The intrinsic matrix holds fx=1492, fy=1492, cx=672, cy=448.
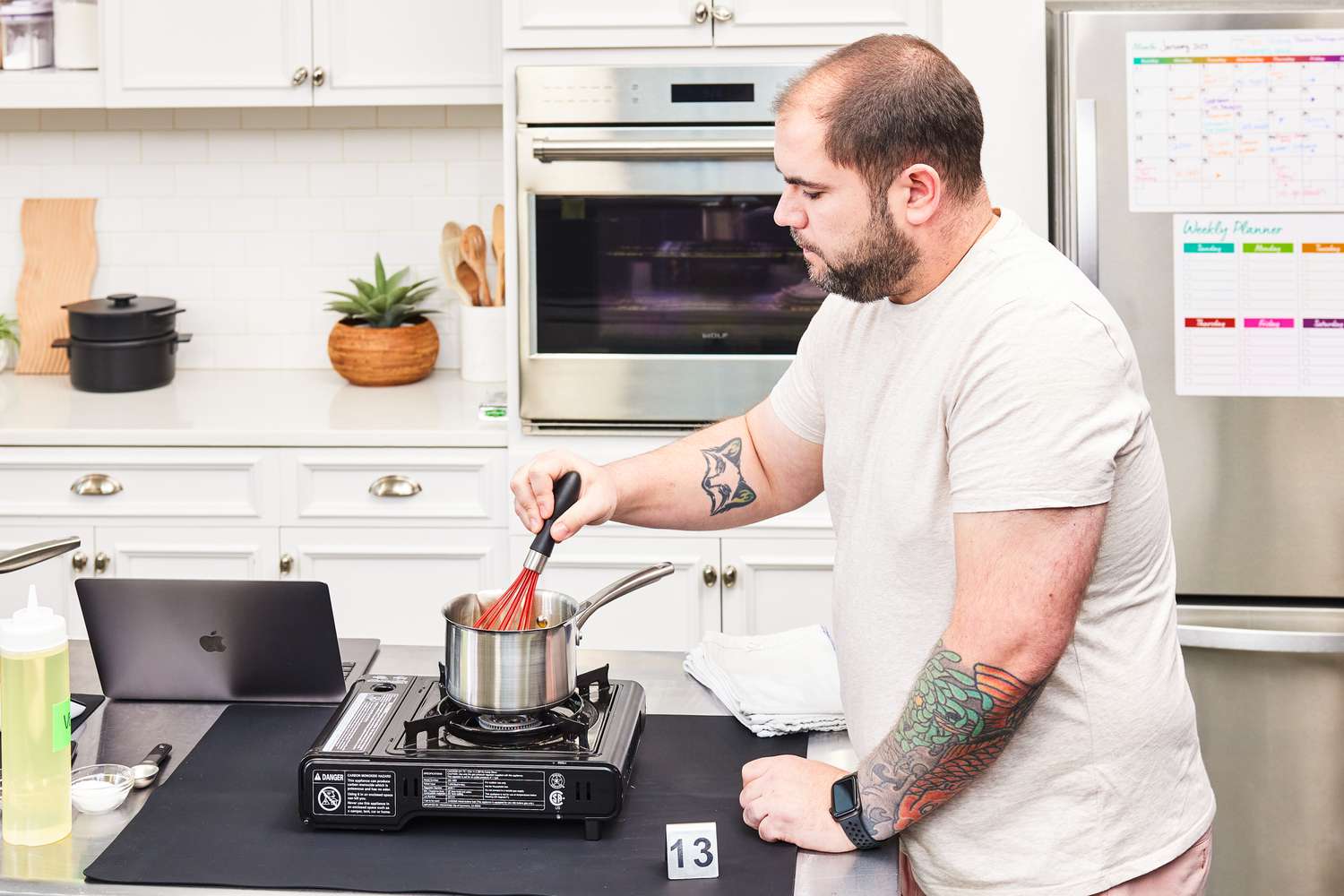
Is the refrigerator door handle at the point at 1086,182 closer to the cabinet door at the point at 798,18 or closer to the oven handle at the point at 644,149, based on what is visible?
the cabinet door at the point at 798,18

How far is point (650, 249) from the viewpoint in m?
3.24

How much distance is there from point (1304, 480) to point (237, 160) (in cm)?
282

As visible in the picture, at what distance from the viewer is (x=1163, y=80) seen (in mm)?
2787

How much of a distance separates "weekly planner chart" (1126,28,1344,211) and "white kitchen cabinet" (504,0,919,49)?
1.84 ft

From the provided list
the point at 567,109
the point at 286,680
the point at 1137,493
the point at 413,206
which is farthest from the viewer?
the point at 413,206

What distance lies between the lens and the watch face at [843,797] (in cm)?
150

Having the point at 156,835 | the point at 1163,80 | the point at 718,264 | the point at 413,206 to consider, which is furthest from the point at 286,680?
the point at 413,206

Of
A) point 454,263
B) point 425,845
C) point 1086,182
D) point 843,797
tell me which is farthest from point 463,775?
point 454,263

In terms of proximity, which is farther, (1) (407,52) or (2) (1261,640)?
(1) (407,52)

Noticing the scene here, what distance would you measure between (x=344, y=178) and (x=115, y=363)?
796 mm

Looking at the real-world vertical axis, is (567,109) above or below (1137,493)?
above

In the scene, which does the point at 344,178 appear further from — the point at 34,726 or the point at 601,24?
the point at 34,726

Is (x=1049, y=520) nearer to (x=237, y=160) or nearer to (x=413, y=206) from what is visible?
(x=413, y=206)

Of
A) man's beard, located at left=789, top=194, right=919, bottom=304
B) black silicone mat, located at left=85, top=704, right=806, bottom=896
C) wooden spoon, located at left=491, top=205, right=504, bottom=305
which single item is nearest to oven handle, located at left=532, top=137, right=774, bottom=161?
wooden spoon, located at left=491, top=205, right=504, bottom=305
